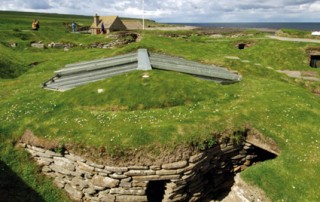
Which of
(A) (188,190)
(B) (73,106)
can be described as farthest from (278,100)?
(B) (73,106)

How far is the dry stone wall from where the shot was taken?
13570 millimetres

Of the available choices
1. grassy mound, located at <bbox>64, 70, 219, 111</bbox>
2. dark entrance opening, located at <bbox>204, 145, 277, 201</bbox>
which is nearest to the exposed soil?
dark entrance opening, located at <bbox>204, 145, 277, 201</bbox>

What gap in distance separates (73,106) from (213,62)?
17.8 m

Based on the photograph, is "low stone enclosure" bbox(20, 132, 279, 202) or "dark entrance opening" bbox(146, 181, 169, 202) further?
"dark entrance opening" bbox(146, 181, 169, 202)

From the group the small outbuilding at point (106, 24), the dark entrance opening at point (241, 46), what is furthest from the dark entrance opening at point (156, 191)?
the small outbuilding at point (106, 24)

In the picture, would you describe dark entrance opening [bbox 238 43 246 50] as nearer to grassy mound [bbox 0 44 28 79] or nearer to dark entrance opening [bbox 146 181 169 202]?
grassy mound [bbox 0 44 28 79]

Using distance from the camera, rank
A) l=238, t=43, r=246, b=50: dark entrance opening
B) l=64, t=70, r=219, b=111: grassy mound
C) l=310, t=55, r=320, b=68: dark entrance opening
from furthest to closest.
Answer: l=238, t=43, r=246, b=50: dark entrance opening
l=310, t=55, r=320, b=68: dark entrance opening
l=64, t=70, r=219, b=111: grassy mound

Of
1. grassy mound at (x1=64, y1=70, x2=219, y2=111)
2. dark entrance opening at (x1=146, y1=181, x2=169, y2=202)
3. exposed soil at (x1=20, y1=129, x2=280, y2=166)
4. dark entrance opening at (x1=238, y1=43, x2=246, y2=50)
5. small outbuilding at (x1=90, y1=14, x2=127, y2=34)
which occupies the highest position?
small outbuilding at (x1=90, y1=14, x2=127, y2=34)

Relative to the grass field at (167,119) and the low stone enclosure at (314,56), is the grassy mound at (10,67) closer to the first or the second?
the grass field at (167,119)

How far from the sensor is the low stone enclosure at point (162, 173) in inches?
534

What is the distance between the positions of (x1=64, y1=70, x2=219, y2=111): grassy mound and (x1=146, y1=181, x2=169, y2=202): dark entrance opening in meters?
4.78

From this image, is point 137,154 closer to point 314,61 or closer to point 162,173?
point 162,173

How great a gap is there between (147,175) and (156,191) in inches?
70.7

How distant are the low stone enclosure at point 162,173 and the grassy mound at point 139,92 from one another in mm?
4074
